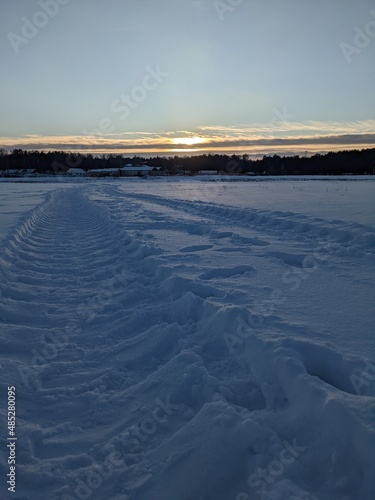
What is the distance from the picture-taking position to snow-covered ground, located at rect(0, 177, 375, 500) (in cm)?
227

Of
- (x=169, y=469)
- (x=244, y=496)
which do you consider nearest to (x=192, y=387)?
(x=169, y=469)

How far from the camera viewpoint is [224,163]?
140000mm

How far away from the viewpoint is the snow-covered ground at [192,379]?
7.45 ft

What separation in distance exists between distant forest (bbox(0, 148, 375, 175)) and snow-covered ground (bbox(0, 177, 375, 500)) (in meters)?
100

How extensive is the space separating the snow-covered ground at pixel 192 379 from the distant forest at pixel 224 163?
10044cm

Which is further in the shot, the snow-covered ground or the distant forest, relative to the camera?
the distant forest

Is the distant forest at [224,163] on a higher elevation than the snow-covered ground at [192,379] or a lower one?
higher

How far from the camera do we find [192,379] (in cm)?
320

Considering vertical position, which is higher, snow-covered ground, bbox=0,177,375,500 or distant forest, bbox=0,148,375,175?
distant forest, bbox=0,148,375,175

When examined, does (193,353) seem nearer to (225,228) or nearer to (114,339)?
(114,339)

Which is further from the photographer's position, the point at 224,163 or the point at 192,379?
the point at 224,163

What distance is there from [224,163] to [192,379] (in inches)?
5573

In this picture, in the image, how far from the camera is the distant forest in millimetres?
108081

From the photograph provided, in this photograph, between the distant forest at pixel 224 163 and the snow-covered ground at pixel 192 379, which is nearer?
the snow-covered ground at pixel 192 379
